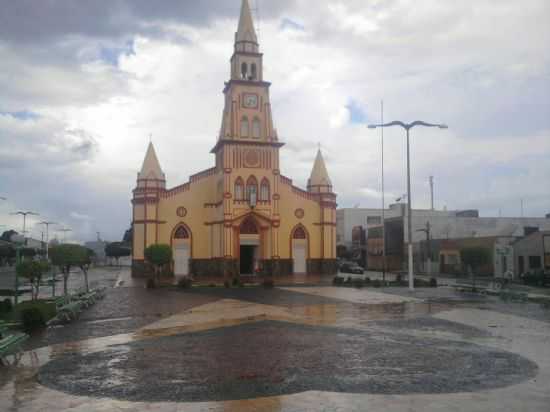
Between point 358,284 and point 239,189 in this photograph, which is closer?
point 358,284

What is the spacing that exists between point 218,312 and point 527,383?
1315cm

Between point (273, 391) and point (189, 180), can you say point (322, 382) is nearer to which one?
point (273, 391)

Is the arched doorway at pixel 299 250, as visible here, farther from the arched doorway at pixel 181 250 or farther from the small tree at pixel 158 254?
the small tree at pixel 158 254

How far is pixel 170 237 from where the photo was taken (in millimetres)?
49500

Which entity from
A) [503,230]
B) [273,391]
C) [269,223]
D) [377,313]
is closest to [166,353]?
[273,391]

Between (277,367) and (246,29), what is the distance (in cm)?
4621

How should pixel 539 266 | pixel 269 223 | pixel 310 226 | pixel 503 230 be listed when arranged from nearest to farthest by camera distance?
pixel 539 266 < pixel 269 223 < pixel 310 226 < pixel 503 230

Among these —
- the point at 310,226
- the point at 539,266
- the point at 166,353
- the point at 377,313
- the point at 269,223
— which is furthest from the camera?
the point at 310,226

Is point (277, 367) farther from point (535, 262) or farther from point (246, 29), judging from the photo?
point (246, 29)

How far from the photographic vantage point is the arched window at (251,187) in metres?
49.2

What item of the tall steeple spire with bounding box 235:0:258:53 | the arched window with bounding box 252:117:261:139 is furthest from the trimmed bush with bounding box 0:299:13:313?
the tall steeple spire with bounding box 235:0:258:53

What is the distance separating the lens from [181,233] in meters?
49.9

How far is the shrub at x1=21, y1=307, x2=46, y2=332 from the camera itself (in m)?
17.2

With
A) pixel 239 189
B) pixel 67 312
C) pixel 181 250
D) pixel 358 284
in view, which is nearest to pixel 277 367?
pixel 67 312
